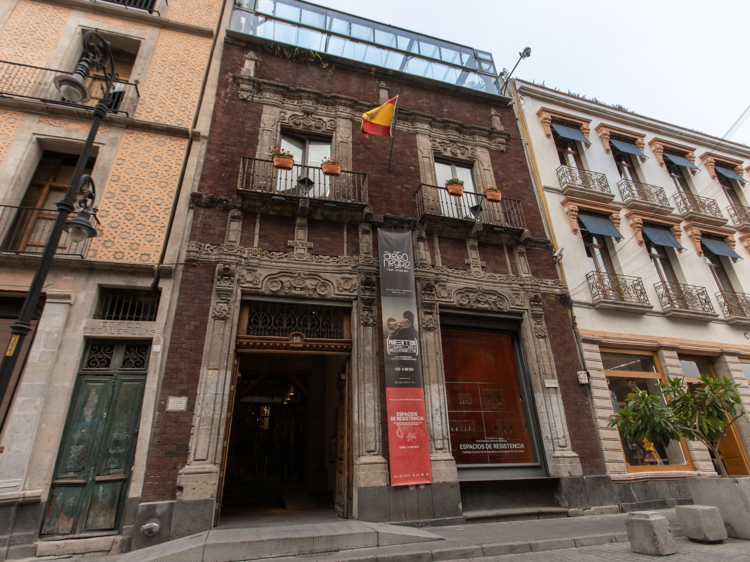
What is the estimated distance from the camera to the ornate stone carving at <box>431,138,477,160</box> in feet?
38.8

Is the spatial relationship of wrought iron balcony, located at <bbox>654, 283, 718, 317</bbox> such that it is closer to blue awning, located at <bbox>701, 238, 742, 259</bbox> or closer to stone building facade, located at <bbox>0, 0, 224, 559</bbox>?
blue awning, located at <bbox>701, 238, 742, 259</bbox>

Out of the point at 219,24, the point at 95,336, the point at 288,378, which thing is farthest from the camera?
the point at 288,378

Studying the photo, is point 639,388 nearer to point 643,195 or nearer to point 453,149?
point 643,195

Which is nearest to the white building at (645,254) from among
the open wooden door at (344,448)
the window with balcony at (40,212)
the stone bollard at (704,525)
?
the stone bollard at (704,525)

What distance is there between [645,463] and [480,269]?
20.7 feet

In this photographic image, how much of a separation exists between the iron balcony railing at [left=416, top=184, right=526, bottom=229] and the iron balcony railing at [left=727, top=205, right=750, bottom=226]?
9.69m

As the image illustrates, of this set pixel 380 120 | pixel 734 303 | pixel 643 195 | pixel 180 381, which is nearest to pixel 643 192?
pixel 643 195

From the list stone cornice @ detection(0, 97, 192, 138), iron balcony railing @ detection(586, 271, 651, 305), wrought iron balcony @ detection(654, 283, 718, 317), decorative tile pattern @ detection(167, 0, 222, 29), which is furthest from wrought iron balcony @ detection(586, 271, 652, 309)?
decorative tile pattern @ detection(167, 0, 222, 29)

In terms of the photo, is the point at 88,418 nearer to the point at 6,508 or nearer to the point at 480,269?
the point at 6,508

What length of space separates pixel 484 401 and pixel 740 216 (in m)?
13.5

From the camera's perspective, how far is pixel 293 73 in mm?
11414

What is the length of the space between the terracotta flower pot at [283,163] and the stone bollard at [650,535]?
916 cm

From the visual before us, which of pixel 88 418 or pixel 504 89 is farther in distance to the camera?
pixel 504 89

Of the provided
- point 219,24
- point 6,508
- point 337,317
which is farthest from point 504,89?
point 6,508
